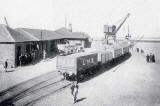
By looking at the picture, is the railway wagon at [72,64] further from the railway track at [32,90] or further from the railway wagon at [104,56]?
the railway wagon at [104,56]

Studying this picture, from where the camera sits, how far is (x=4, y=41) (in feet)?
80.9

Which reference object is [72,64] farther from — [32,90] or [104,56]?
[104,56]

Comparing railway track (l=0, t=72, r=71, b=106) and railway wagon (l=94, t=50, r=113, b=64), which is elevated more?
railway wagon (l=94, t=50, r=113, b=64)

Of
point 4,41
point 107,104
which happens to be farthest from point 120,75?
point 4,41

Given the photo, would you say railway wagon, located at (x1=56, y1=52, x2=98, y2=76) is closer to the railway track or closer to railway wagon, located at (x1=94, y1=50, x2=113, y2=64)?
the railway track

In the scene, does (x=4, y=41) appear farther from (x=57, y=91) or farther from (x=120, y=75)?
(x=120, y=75)

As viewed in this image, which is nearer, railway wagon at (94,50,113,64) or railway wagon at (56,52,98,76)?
railway wagon at (56,52,98,76)

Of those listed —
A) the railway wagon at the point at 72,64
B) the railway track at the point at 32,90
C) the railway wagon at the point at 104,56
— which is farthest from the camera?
the railway wagon at the point at 104,56

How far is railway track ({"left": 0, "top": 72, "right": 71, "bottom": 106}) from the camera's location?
1420 centimetres

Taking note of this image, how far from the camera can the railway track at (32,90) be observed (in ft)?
46.6

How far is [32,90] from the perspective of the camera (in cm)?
1638

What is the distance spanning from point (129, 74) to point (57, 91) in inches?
446

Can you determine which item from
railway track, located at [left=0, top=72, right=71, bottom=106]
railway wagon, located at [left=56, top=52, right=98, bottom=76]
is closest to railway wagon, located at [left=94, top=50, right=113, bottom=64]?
railway wagon, located at [left=56, top=52, right=98, bottom=76]

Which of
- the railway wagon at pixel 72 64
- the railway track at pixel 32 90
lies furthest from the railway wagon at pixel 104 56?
the railway track at pixel 32 90
